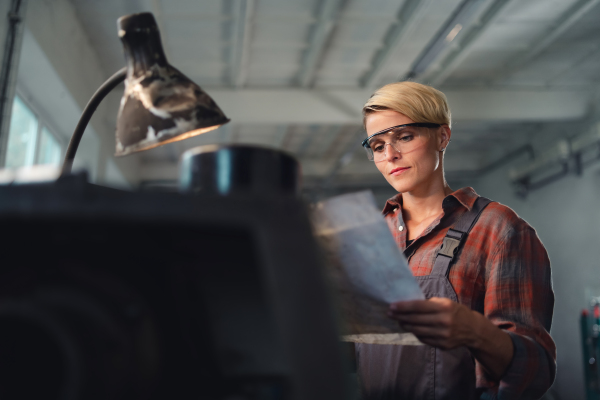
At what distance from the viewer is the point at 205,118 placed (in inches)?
37.1

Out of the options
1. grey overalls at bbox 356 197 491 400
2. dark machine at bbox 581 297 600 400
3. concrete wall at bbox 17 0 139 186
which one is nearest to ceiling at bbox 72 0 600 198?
concrete wall at bbox 17 0 139 186

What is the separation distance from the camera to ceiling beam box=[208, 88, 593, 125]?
19.1ft

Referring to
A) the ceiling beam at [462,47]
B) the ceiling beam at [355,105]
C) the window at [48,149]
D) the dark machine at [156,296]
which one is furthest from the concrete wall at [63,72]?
the ceiling beam at [462,47]

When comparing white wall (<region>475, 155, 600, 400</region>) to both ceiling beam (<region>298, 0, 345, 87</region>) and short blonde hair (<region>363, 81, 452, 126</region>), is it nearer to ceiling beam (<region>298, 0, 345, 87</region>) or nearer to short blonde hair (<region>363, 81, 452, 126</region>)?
ceiling beam (<region>298, 0, 345, 87</region>)

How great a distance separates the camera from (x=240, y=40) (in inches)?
188

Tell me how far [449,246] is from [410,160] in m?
0.27

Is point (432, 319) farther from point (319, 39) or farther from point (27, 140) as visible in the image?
point (27, 140)

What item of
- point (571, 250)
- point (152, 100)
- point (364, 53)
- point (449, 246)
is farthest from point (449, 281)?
point (571, 250)

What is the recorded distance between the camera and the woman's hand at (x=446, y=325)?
0.70 metres

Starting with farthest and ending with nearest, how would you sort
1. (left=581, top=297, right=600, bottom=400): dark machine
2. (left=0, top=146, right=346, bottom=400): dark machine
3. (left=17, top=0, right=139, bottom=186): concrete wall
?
(left=581, top=297, right=600, bottom=400): dark machine, (left=17, top=0, right=139, bottom=186): concrete wall, (left=0, top=146, right=346, bottom=400): dark machine

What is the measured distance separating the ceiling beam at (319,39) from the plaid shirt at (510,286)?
3463 millimetres

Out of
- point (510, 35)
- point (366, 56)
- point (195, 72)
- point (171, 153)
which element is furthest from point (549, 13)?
point (171, 153)

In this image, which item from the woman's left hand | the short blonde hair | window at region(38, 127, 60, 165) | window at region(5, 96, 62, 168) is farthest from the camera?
window at region(38, 127, 60, 165)

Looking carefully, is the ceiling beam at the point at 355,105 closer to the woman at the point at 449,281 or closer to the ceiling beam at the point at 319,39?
the ceiling beam at the point at 319,39
